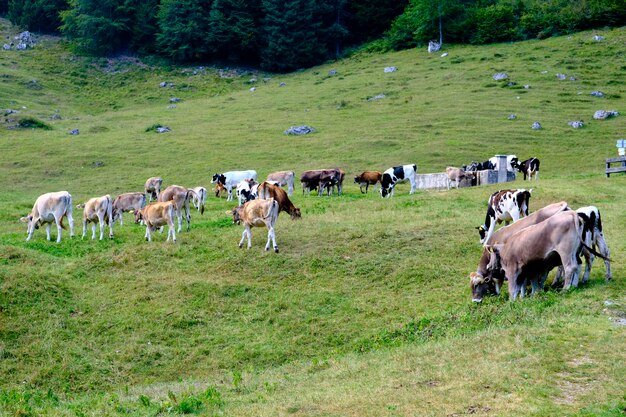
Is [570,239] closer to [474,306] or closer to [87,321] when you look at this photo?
[474,306]

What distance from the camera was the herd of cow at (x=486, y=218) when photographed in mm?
16234

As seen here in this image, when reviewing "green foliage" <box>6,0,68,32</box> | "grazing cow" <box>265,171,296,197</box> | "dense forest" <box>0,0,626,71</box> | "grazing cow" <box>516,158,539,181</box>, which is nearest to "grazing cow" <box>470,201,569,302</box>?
"grazing cow" <box>265,171,296,197</box>

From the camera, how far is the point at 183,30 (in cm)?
7969

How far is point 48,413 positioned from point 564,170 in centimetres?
3257

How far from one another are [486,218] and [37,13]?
76.4 m

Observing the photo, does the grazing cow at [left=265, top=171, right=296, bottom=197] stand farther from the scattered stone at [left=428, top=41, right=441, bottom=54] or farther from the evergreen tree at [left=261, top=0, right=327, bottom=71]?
the evergreen tree at [left=261, top=0, right=327, bottom=71]

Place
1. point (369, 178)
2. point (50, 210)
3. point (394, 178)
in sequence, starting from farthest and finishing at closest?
point (369, 178)
point (394, 178)
point (50, 210)

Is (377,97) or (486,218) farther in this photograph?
(377,97)

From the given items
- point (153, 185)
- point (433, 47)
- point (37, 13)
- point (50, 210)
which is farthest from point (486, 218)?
point (37, 13)

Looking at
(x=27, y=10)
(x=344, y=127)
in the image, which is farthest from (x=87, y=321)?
(x=27, y=10)

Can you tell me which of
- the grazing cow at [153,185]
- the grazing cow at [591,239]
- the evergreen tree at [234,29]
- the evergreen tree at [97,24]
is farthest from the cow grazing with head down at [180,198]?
the evergreen tree at [97,24]

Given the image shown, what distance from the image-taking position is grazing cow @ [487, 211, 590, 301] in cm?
1591

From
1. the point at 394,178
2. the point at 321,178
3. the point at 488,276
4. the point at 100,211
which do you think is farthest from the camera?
the point at 394,178

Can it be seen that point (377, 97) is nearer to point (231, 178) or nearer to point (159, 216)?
point (231, 178)
